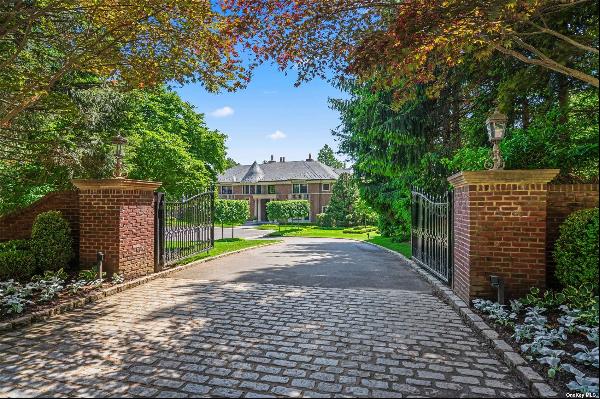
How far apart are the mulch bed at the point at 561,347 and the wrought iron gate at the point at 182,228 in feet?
21.5

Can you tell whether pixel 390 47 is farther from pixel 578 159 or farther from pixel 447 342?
pixel 447 342

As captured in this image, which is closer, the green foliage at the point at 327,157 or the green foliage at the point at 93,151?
the green foliage at the point at 93,151

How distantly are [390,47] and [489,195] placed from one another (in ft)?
8.60

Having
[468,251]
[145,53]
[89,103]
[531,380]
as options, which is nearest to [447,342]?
[531,380]

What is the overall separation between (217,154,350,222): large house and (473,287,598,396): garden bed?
40.4 metres

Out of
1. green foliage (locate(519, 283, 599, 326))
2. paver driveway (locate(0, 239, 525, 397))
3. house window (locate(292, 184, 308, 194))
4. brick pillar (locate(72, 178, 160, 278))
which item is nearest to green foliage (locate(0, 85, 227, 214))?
brick pillar (locate(72, 178, 160, 278))

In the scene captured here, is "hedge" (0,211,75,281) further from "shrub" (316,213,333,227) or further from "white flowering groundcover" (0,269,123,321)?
"shrub" (316,213,333,227)

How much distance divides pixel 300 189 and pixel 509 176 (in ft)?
138

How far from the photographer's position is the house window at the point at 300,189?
46625mm

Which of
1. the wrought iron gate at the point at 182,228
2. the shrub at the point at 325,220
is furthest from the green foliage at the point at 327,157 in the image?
the wrought iron gate at the point at 182,228

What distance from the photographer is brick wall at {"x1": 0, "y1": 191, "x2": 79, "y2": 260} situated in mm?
7336

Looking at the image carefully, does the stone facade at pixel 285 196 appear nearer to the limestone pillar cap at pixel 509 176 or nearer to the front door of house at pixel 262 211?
the front door of house at pixel 262 211

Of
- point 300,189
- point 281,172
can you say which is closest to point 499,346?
point 300,189

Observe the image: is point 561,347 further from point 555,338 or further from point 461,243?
point 461,243
